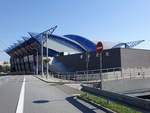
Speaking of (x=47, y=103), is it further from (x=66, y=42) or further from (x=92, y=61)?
(x=66, y=42)

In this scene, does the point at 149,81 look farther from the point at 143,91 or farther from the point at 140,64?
the point at 140,64

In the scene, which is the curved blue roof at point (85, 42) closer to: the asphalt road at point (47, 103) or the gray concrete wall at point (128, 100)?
the asphalt road at point (47, 103)

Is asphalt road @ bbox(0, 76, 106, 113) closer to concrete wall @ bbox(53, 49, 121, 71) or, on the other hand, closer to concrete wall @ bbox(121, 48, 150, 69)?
concrete wall @ bbox(53, 49, 121, 71)

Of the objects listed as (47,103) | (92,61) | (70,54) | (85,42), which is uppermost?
(85,42)

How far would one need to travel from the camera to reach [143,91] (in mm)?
26062

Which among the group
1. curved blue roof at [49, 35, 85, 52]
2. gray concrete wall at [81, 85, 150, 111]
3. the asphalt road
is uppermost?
curved blue roof at [49, 35, 85, 52]

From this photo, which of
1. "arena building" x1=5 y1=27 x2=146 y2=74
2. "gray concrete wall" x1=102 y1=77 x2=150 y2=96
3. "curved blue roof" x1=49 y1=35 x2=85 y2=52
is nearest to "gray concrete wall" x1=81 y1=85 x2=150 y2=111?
"gray concrete wall" x1=102 y1=77 x2=150 y2=96

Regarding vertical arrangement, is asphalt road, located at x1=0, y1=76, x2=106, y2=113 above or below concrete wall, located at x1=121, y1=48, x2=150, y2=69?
below

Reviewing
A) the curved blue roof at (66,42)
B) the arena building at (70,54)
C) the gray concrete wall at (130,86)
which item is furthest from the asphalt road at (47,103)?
the curved blue roof at (66,42)

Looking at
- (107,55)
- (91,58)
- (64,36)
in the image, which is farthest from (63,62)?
(64,36)

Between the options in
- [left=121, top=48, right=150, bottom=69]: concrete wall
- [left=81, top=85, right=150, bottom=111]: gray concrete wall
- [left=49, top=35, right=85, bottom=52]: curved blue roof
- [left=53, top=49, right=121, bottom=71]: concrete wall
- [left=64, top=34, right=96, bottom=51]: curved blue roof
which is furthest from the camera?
[left=64, top=34, right=96, bottom=51]: curved blue roof

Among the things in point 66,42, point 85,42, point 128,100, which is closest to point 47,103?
point 128,100

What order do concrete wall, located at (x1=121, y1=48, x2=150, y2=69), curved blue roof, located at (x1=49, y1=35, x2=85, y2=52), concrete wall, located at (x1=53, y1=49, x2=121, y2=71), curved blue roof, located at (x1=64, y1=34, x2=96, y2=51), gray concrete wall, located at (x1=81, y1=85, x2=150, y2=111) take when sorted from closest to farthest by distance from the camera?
gray concrete wall, located at (x1=81, y1=85, x2=150, y2=111)
concrete wall, located at (x1=121, y1=48, x2=150, y2=69)
concrete wall, located at (x1=53, y1=49, x2=121, y2=71)
curved blue roof, located at (x1=49, y1=35, x2=85, y2=52)
curved blue roof, located at (x1=64, y1=34, x2=96, y2=51)

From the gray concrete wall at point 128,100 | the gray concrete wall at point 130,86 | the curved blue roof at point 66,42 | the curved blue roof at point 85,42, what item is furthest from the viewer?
the curved blue roof at point 85,42
